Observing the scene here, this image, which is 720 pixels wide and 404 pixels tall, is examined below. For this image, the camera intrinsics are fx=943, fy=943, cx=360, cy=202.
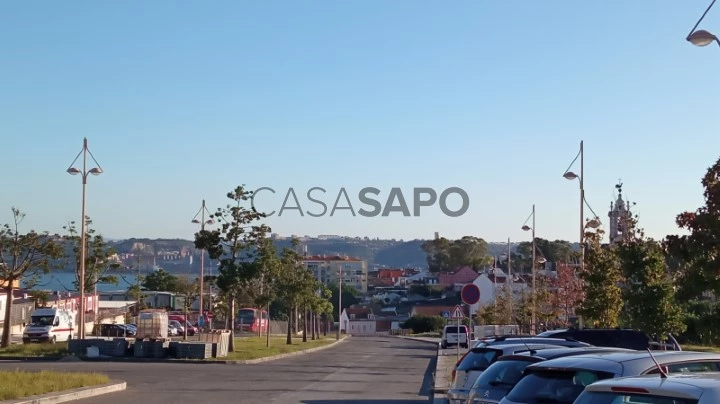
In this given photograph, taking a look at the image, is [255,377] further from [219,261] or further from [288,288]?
[288,288]

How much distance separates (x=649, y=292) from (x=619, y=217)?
28.7ft

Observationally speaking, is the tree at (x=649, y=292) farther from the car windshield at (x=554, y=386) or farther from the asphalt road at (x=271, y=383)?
the car windshield at (x=554, y=386)

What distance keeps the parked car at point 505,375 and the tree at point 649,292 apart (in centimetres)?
1667

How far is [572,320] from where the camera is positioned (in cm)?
5016

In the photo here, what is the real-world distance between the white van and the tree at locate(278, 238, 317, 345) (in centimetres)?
1375

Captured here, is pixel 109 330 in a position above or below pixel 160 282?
below

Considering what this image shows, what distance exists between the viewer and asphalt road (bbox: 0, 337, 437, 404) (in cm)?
2177

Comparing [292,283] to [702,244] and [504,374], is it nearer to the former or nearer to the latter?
[702,244]

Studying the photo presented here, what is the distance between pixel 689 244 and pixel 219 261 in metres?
30.9

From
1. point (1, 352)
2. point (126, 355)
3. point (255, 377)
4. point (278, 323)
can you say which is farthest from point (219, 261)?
point (278, 323)

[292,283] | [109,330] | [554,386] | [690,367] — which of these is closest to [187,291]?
[109,330]

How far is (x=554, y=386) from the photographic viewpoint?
9.01m

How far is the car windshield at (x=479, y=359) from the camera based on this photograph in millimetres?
15414

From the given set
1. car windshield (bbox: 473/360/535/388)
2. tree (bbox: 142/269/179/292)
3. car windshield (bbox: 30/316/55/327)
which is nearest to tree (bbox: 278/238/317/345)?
car windshield (bbox: 30/316/55/327)
